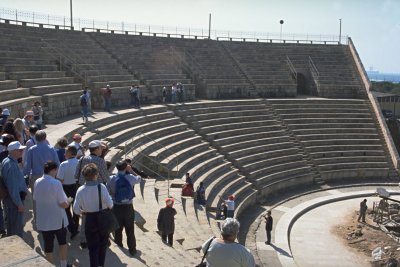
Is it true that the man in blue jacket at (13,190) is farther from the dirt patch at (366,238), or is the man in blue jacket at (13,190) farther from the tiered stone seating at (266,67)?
the tiered stone seating at (266,67)

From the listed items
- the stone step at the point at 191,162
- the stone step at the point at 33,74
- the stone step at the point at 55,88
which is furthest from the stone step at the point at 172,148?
the stone step at the point at 33,74

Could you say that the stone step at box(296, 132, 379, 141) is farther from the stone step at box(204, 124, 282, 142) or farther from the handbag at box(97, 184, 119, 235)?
the handbag at box(97, 184, 119, 235)

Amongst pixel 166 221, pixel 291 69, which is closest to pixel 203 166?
pixel 166 221

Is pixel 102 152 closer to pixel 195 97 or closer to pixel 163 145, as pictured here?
pixel 163 145

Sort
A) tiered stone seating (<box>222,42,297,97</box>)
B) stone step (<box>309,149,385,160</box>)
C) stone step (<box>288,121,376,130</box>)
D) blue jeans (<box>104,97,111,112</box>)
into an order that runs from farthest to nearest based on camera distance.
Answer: tiered stone seating (<box>222,42,297,97</box>), stone step (<box>288,121,376,130</box>), stone step (<box>309,149,385,160</box>), blue jeans (<box>104,97,111,112</box>)

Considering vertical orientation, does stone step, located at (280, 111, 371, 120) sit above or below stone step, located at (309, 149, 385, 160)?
above

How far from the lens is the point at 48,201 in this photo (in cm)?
530

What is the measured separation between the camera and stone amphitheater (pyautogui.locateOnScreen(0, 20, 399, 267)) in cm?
1398

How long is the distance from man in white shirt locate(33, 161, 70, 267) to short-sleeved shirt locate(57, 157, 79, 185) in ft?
3.75

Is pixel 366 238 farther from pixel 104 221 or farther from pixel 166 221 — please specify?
pixel 104 221

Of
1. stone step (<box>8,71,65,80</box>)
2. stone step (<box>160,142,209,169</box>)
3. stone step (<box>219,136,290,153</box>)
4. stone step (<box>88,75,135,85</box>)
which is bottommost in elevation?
stone step (<box>219,136,290,153</box>)

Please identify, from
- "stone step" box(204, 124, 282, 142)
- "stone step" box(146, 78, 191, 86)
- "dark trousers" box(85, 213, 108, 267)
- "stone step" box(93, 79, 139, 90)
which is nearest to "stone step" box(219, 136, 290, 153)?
"stone step" box(204, 124, 282, 142)

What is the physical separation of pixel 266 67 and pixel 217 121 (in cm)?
949

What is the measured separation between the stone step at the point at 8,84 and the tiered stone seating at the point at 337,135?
48.4 feet
